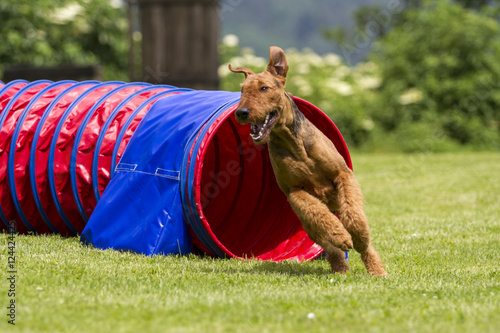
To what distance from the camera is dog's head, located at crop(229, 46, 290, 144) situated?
439 cm

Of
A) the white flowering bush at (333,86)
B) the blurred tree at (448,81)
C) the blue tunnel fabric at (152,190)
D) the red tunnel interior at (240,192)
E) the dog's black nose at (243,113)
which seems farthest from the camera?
the white flowering bush at (333,86)

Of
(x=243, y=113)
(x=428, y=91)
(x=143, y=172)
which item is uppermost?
(x=243, y=113)

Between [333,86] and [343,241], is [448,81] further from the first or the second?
[343,241]

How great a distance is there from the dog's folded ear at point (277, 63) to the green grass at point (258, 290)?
1381mm

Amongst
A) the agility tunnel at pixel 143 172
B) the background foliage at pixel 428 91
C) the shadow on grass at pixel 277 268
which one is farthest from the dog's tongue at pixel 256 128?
the background foliage at pixel 428 91

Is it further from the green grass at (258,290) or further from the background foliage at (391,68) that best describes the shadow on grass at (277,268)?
the background foliage at (391,68)

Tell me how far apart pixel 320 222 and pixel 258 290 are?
24.0 inches

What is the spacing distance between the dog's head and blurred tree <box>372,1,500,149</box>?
37.4 feet

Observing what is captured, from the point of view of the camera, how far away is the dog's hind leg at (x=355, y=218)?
469 centimetres

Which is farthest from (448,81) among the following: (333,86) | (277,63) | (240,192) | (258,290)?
(258,290)

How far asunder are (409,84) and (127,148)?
11.8 m

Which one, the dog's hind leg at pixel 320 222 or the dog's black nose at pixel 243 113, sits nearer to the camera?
the dog's black nose at pixel 243 113

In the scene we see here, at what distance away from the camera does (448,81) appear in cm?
1595

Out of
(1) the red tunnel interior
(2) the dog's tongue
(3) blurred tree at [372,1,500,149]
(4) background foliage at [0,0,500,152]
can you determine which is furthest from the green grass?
(3) blurred tree at [372,1,500,149]
